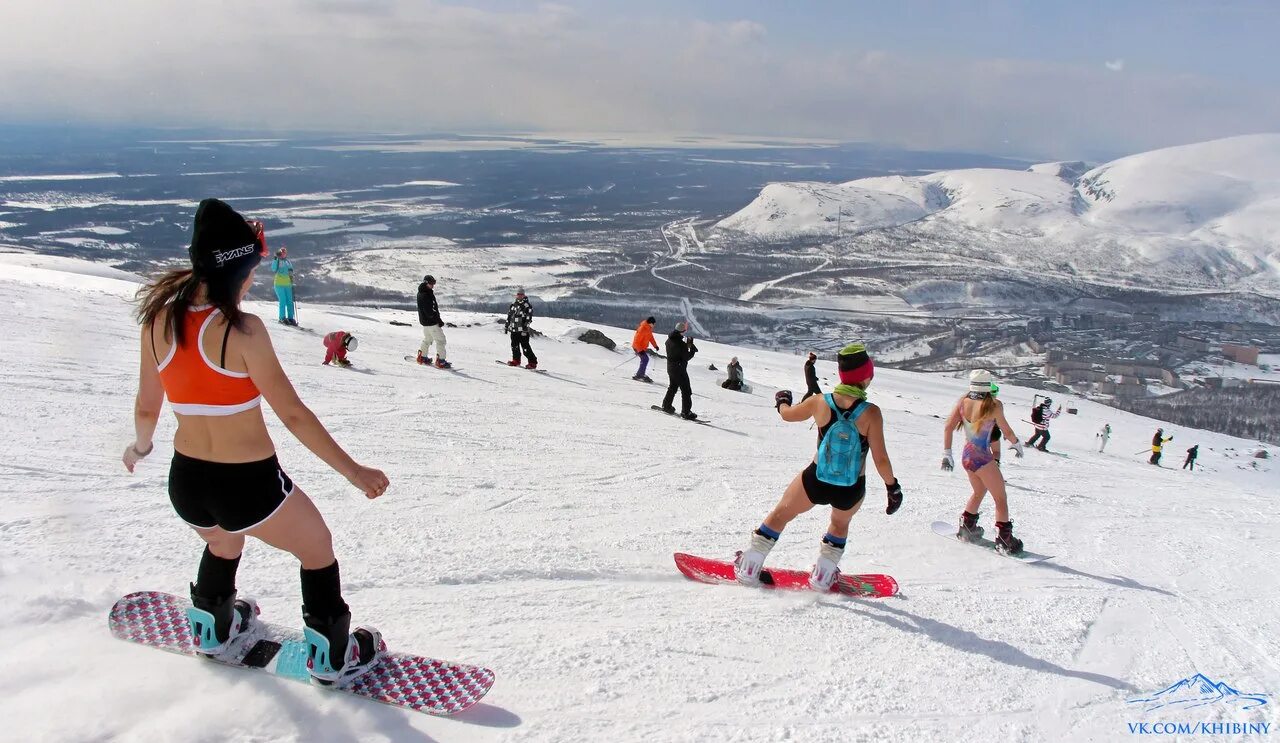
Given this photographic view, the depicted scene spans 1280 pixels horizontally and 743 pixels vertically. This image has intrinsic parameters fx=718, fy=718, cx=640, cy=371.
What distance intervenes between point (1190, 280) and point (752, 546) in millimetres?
159523

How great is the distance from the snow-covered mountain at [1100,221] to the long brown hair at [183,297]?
149204 millimetres

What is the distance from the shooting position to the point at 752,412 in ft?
44.2

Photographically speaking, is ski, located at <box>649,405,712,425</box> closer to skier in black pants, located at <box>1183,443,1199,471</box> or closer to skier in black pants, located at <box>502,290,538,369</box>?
skier in black pants, located at <box>502,290,538,369</box>

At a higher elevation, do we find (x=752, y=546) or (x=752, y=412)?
(x=752, y=546)

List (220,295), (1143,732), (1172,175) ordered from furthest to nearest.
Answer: (1172,175), (1143,732), (220,295)

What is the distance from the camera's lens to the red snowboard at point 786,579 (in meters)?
4.69

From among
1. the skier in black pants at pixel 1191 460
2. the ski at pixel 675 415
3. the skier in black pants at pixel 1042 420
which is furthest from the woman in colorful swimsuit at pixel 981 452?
the skier in black pants at pixel 1191 460

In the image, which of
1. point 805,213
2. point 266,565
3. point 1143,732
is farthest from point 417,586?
point 805,213

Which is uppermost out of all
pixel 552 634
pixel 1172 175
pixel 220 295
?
pixel 1172 175

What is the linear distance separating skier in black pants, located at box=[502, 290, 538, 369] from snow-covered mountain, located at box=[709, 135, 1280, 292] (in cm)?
13799

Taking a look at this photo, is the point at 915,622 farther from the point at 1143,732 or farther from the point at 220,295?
the point at 220,295

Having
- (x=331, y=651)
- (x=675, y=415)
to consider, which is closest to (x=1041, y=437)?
(x=675, y=415)

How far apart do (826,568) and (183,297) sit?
149 inches

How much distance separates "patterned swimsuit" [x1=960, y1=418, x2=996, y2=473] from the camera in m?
5.94
